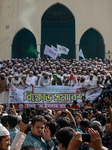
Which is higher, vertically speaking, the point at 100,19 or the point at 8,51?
the point at 100,19

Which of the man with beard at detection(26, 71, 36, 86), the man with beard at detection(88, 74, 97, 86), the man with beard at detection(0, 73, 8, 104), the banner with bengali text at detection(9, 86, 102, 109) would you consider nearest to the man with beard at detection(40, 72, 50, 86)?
the man with beard at detection(26, 71, 36, 86)

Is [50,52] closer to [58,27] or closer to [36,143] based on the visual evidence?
[58,27]

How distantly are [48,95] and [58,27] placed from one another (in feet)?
44.3

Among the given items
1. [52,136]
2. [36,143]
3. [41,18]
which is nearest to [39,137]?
[36,143]

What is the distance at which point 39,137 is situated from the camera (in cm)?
305

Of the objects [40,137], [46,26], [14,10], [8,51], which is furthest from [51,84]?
[46,26]

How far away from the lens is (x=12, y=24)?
21.3m

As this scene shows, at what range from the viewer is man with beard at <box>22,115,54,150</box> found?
2.93 metres

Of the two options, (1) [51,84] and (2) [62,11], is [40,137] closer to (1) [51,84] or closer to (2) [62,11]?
(1) [51,84]

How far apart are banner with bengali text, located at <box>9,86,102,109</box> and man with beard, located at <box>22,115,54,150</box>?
25.1 feet

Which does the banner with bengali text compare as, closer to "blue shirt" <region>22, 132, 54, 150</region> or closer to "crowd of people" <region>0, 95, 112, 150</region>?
"crowd of people" <region>0, 95, 112, 150</region>

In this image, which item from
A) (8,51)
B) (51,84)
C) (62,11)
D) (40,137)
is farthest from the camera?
(62,11)

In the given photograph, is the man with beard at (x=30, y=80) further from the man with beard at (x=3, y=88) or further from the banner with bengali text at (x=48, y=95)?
the banner with bengali text at (x=48, y=95)

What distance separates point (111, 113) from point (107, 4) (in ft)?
64.2
